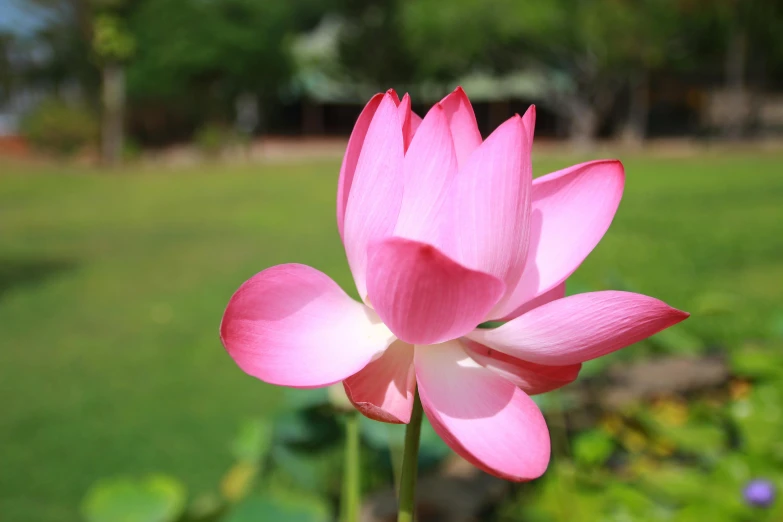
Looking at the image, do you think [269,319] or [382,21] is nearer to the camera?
[269,319]

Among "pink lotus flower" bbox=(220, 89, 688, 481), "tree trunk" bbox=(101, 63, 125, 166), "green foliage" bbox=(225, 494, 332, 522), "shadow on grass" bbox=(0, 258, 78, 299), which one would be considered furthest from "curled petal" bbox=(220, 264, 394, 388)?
"tree trunk" bbox=(101, 63, 125, 166)

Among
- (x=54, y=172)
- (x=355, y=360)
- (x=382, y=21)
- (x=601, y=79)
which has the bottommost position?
(x=54, y=172)

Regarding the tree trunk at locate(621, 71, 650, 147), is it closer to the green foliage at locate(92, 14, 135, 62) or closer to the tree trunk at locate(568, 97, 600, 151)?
the tree trunk at locate(568, 97, 600, 151)

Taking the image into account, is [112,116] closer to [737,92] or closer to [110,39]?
[110,39]

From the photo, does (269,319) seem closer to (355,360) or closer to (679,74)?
(355,360)

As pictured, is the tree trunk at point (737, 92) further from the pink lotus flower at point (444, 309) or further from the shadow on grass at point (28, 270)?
the pink lotus flower at point (444, 309)

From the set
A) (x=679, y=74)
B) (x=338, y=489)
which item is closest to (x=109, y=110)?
(x=679, y=74)

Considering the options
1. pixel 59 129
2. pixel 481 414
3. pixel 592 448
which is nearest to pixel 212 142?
pixel 59 129
